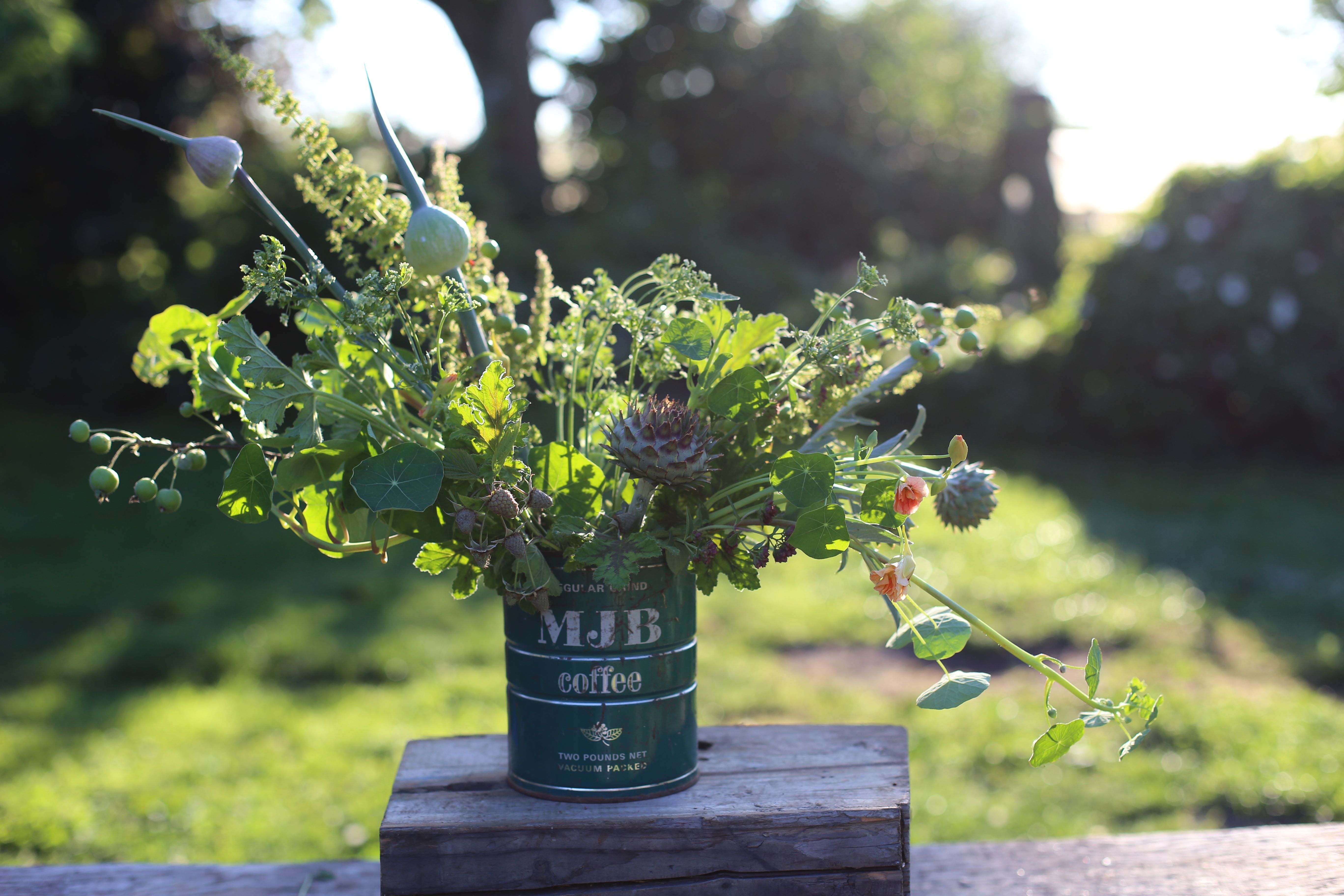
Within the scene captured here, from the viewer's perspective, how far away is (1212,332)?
623 centimetres

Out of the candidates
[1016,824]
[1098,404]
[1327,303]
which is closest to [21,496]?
[1016,824]

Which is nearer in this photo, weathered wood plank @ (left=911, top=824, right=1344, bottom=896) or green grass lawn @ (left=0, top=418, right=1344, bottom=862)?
weathered wood plank @ (left=911, top=824, right=1344, bottom=896)

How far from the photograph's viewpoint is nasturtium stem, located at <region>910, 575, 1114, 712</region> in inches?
37.2

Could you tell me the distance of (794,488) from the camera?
942mm

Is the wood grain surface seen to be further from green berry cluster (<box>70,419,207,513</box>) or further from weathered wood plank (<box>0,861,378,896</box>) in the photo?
green berry cluster (<box>70,419,207,513</box>)

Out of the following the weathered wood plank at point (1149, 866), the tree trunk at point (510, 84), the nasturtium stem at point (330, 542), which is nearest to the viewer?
the nasturtium stem at point (330, 542)

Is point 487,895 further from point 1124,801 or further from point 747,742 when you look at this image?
point 1124,801

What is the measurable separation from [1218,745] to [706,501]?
2.48m

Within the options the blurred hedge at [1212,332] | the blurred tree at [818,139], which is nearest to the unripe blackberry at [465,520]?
the blurred hedge at [1212,332]

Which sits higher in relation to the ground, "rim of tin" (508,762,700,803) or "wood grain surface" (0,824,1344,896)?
"rim of tin" (508,762,700,803)

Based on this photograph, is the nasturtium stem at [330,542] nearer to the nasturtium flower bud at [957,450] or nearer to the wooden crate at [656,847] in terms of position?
the wooden crate at [656,847]

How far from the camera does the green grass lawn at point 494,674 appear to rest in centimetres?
254

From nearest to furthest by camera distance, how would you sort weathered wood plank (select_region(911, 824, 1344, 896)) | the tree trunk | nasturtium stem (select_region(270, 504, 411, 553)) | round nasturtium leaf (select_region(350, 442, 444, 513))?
round nasturtium leaf (select_region(350, 442, 444, 513)) → nasturtium stem (select_region(270, 504, 411, 553)) → weathered wood plank (select_region(911, 824, 1344, 896)) → the tree trunk

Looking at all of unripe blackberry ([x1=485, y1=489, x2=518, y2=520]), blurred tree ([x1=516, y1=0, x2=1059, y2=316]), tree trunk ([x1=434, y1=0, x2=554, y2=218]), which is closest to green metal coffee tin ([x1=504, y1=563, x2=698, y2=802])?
→ unripe blackberry ([x1=485, y1=489, x2=518, y2=520])
